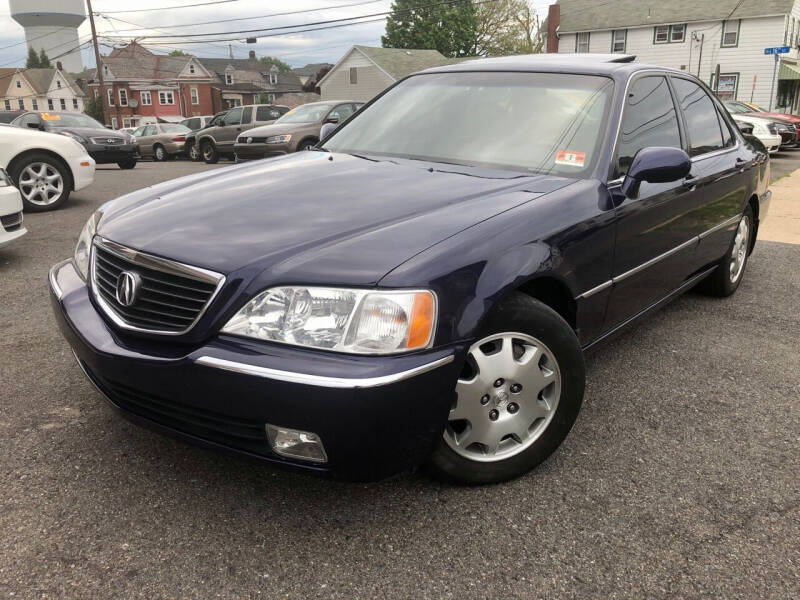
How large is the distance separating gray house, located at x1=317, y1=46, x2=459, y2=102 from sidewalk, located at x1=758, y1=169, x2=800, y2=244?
110ft

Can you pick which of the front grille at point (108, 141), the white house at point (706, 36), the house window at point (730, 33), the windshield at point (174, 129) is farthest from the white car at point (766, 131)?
the house window at point (730, 33)

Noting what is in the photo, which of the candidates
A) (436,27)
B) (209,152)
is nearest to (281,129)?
(209,152)

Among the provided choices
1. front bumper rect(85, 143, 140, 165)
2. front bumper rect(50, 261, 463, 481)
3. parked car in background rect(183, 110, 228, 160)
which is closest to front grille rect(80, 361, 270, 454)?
front bumper rect(50, 261, 463, 481)

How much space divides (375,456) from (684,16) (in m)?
42.0

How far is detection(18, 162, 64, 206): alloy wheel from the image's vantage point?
8547 mm

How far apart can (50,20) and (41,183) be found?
152962mm

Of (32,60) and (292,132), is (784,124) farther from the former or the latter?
(32,60)

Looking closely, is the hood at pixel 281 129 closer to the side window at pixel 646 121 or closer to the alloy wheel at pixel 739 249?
the alloy wheel at pixel 739 249

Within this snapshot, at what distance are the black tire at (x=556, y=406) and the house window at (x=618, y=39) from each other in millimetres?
41189

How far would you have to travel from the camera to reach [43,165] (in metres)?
8.62

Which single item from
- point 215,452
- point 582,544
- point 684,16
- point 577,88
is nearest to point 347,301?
point 215,452

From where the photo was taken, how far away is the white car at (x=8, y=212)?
→ 551cm

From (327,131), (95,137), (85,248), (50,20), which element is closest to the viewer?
(85,248)

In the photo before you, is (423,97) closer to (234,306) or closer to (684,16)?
(234,306)
